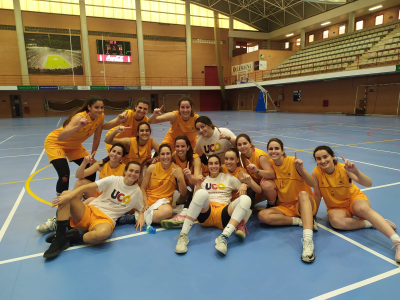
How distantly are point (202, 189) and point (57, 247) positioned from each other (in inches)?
59.3

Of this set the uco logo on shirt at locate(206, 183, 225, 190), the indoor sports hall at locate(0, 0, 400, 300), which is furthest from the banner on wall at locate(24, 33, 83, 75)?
the uco logo on shirt at locate(206, 183, 225, 190)

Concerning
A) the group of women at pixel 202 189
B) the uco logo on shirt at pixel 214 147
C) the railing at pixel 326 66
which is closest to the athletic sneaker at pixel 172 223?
the group of women at pixel 202 189

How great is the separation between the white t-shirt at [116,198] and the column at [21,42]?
2568 centimetres

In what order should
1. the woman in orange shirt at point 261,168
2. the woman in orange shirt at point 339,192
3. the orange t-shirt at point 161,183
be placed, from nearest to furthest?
the woman in orange shirt at point 339,192 → the woman in orange shirt at point 261,168 → the orange t-shirt at point 161,183

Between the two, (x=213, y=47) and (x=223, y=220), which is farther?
(x=213, y=47)

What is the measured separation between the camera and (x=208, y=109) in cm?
3177

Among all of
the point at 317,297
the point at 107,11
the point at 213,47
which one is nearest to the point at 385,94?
the point at 213,47

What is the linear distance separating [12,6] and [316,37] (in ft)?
92.6

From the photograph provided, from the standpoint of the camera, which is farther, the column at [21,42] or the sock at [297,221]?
the column at [21,42]

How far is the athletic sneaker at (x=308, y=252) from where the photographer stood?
2.36 m

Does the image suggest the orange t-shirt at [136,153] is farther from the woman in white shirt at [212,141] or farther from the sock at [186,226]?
the sock at [186,226]

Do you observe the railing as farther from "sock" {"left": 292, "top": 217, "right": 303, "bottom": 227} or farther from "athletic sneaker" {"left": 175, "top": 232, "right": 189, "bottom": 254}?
"athletic sneaker" {"left": 175, "top": 232, "right": 189, "bottom": 254}

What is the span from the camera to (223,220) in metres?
2.98

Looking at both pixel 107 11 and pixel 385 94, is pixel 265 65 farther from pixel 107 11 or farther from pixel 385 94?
pixel 107 11
